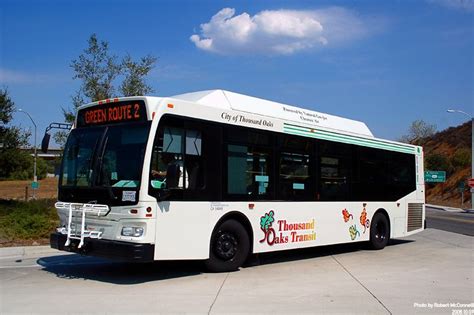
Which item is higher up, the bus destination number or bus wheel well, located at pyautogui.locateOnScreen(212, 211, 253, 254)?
the bus destination number

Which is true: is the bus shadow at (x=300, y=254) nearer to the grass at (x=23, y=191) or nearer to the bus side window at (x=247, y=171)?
the bus side window at (x=247, y=171)

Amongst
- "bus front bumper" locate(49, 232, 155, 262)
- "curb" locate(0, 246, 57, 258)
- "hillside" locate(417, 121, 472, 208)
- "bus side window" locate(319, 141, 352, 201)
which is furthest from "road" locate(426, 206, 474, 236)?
"hillside" locate(417, 121, 472, 208)

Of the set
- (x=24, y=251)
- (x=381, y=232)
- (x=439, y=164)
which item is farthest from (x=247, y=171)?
(x=439, y=164)

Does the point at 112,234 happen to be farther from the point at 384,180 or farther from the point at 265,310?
the point at 384,180

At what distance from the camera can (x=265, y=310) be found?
22.1 ft

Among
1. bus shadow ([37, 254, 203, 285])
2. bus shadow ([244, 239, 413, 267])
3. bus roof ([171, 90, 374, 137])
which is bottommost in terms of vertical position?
bus shadow ([37, 254, 203, 285])

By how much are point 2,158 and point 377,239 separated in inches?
563

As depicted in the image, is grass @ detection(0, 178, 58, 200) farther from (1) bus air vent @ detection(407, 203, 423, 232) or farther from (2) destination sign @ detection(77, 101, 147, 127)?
(1) bus air vent @ detection(407, 203, 423, 232)

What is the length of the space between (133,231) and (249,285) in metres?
2.15

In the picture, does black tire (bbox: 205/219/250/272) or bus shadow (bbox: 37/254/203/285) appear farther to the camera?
black tire (bbox: 205/219/250/272)

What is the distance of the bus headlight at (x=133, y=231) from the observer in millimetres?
8093

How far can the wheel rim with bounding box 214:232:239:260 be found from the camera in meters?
9.45

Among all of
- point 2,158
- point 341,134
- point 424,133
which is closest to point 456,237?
point 341,134

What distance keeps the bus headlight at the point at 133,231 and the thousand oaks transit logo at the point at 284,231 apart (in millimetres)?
2974
